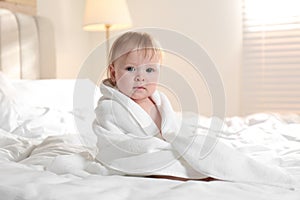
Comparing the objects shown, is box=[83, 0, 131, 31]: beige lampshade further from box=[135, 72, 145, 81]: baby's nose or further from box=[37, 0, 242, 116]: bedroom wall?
box=[135, 72, 145, 81]: baby's nose

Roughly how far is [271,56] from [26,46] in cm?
177

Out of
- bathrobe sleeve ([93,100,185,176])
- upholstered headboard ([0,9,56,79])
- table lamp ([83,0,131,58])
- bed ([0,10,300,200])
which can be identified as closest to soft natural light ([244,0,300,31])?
table lamp ([83,0,131,58])

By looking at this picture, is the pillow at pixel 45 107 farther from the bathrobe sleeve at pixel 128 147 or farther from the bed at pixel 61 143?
the bathrobe sleeve at pixel 128 147

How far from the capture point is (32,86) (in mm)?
2305

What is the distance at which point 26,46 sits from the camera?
9.14 ft

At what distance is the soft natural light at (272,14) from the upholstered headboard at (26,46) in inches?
58.6

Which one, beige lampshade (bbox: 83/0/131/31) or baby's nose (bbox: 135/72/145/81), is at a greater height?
beige lampshade (bbox: 83/0/131/31)

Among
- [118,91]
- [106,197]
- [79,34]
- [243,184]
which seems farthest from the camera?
[79,34]

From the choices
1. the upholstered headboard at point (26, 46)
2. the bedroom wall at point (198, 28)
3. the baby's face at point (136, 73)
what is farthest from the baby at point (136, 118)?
the bedroom wall at point (198, 28)

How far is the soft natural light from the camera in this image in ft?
10.6

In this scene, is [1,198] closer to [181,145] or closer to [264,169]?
[181,145]

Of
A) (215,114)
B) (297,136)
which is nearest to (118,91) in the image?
(215,114)

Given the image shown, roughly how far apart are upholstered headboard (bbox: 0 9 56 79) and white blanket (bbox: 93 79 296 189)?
168 cm

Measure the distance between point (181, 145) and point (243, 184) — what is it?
173mm
